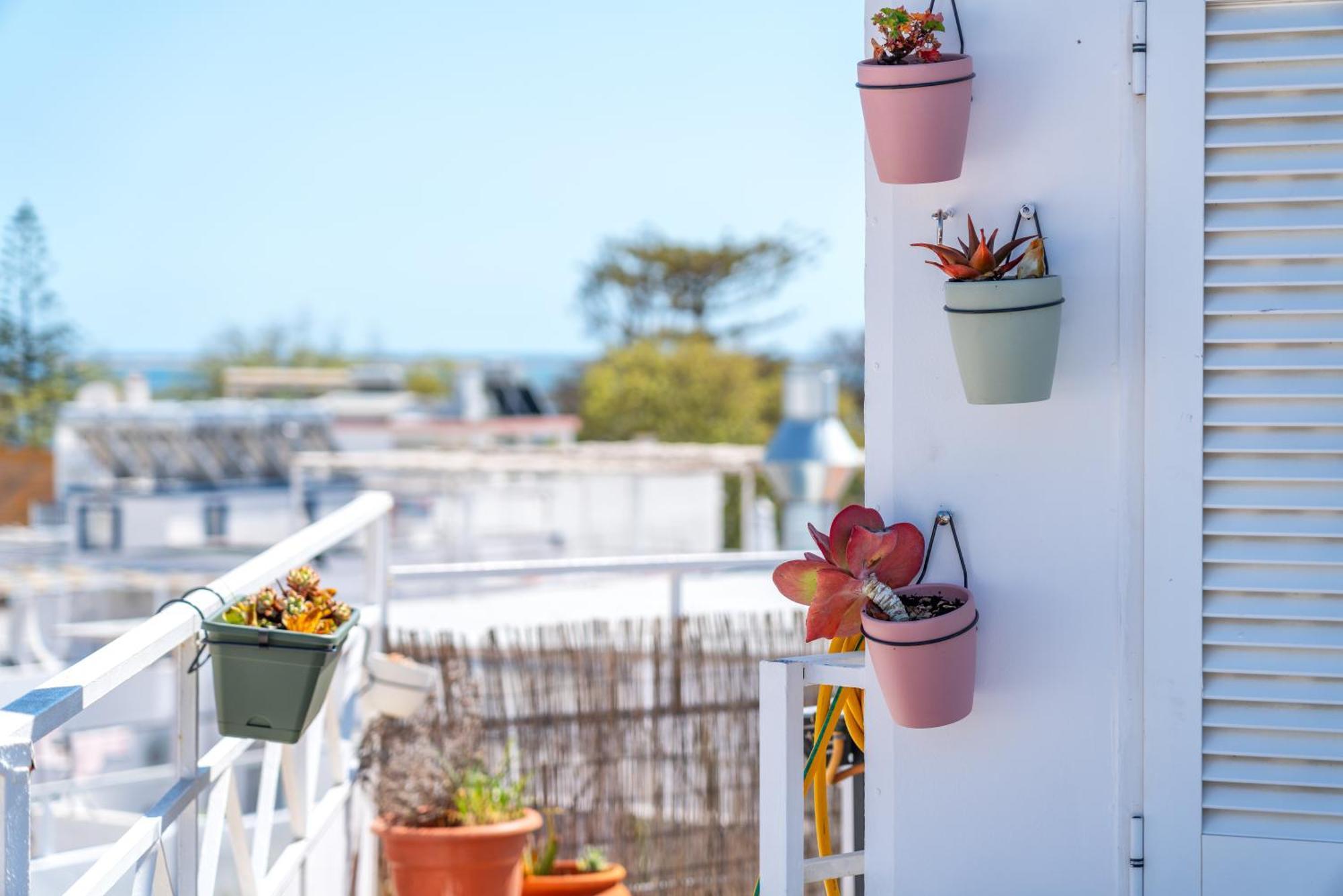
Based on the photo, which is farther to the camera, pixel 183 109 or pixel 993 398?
pixel 183 109

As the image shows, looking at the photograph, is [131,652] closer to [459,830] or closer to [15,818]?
[15,818]

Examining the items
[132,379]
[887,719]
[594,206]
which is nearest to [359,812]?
[887,719]

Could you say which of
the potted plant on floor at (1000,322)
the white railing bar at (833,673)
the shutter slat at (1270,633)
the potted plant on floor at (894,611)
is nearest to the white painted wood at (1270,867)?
the shutter slat at (1270,633)

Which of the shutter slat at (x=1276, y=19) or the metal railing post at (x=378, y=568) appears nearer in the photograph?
the shutter slat at (x=1276, y=19)

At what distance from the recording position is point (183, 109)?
41344mm

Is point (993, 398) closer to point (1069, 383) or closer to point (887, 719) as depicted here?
point (1069, 383)

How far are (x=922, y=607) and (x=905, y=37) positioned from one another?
2.20 feet

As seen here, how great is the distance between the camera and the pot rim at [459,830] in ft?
8.35

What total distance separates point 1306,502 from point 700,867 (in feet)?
7.12

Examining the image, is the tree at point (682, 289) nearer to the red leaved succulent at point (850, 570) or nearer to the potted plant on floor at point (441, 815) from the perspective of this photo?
the potted plant on floor at point (441, 815)

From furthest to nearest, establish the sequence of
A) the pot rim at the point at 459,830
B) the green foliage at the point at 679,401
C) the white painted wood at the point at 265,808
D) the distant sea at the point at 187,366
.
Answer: the distant sea at the point at 187,366 → the green foliage at the point at 679,401 → the pot rim at the point at 459,830 → the white painted wood at the point at 265,808

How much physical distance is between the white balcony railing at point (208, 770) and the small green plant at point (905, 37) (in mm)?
1110

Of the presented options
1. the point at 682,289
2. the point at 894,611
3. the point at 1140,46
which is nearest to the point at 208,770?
the point at 894,611

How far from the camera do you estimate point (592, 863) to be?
2928mm
